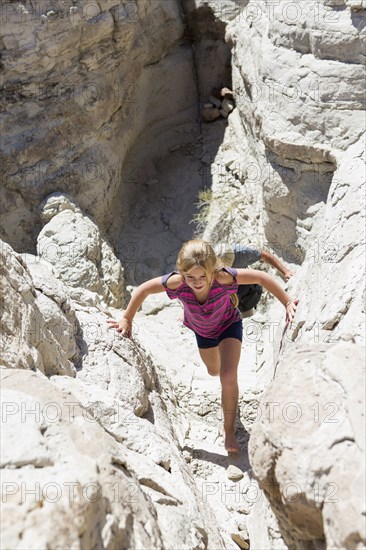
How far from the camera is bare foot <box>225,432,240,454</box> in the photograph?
10.9 ft

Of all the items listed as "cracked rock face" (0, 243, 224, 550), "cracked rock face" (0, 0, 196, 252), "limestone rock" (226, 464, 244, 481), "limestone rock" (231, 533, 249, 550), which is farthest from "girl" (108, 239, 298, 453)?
"cracked rock face" (0, 0, 196, 252)

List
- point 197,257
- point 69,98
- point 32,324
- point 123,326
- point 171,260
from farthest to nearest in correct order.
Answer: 1. point 171,260
2. point 69,98
3. point 123,326
4. point 197,257
5. point 32,324

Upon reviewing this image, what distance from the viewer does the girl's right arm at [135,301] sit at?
3.31 metres

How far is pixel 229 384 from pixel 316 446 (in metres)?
1.37

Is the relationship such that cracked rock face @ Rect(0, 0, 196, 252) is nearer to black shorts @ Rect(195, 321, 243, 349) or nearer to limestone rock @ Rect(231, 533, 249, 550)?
black shorts @ Rect(195, 321, 243, 349)

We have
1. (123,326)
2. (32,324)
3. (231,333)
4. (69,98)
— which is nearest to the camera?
(32,324)

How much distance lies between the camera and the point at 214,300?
10.8 feet

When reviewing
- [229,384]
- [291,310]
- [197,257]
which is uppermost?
[197,257]

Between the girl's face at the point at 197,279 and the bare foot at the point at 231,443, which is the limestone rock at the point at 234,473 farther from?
the girl's face at the point at 197,279

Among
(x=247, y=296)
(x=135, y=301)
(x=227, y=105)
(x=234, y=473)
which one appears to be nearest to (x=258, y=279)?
(x=247, y=296)

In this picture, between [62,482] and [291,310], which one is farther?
[291,310]

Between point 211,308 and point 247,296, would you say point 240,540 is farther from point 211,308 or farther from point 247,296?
point 247,296

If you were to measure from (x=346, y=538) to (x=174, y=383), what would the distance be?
2.36 metres

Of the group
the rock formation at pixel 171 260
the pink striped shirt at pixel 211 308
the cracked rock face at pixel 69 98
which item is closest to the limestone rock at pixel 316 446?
the rock formation at pixel 171 260
